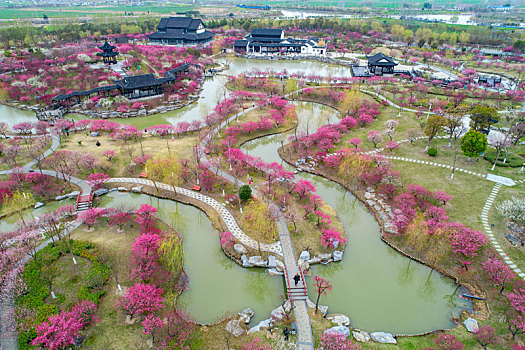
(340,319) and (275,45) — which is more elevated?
(275,45)

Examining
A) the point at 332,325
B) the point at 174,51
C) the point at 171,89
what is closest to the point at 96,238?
the point at 332,325

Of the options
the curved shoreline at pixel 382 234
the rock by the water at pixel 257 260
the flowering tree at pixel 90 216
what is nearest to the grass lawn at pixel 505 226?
the curved shoreline at pixel 382 234

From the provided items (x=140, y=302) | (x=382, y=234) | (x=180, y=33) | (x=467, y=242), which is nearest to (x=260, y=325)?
(x=140, y=302)

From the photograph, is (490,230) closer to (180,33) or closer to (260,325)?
(260,325)

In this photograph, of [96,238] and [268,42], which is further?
[268,42]

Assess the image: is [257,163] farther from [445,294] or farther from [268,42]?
[268,42]

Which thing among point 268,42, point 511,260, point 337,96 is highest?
point 268,42

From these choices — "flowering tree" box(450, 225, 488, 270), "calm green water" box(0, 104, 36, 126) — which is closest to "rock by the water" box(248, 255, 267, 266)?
"flowering tree" box(450, 225, 488, 270)
